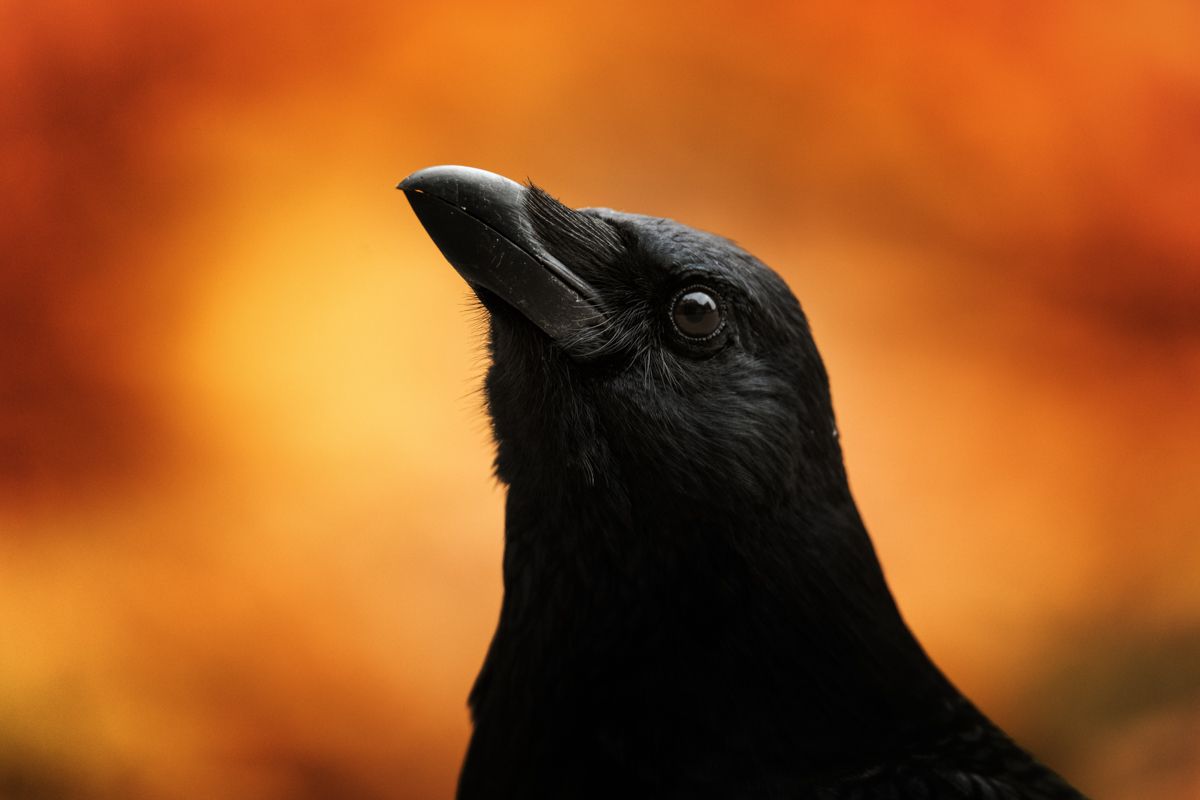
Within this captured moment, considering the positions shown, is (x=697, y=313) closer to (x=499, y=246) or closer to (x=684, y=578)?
(x=499, y=246)

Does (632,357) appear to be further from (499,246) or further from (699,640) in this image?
(699,640)

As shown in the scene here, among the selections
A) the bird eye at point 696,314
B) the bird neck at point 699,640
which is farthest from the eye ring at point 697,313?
the bird neck at point 699,640

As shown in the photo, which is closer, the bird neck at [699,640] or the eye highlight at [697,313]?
the bird neck at [699,640]

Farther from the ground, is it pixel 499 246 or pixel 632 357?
pixel 499 246

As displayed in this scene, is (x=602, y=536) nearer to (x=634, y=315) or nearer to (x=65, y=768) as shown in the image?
(x=634, y=315)

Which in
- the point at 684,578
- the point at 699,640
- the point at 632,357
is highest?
the point at 632,357

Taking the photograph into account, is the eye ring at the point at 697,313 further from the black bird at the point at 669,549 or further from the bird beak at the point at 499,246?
the bird beak at the point at 499,246

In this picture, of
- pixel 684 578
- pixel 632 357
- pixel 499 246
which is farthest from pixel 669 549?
pixel 499 246

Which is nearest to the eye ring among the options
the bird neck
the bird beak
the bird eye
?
the bird eye
